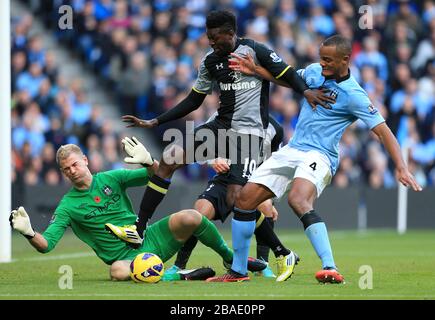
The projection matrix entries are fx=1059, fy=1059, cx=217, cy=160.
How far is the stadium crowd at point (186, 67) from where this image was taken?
2020cm

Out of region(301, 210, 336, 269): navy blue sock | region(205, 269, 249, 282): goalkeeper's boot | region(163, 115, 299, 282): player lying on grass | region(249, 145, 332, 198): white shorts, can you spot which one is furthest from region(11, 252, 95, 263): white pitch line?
region(301, 210, 336, 269): navy blue sock

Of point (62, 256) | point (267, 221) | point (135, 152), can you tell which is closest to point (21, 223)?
point (135, 152)

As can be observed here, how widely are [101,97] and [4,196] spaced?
940 centimetres

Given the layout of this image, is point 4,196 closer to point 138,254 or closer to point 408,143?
point 138,254

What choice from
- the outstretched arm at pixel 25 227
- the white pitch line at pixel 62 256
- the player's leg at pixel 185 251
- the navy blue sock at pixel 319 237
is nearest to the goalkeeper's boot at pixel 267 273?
the player's leg at pixel 185 251

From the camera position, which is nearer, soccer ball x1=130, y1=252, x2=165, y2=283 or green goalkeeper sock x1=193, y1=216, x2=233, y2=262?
soccer ball x1=130, y1=252, x2=165, y2=283

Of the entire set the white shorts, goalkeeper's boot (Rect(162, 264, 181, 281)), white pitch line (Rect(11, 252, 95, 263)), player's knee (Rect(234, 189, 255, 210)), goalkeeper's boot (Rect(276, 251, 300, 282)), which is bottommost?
white pitch line (Rect(11, 252, 95, 263))

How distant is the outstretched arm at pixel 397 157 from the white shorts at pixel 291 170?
0.59 metres

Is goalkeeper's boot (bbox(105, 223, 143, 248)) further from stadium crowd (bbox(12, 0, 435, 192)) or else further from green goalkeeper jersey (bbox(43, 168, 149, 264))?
stadium crowd (bbox(12, 0, 435, 192))

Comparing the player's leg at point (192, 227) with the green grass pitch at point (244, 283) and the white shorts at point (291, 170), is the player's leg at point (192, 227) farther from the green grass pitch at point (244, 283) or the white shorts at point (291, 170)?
the white shorts at point (291, 170)

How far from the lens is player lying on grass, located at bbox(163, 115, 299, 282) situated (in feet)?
33.3

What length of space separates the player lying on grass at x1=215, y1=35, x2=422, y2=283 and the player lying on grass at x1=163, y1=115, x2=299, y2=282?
0.73 meters

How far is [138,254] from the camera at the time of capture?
9656 millimetres

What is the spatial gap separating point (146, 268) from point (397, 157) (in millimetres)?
2392
